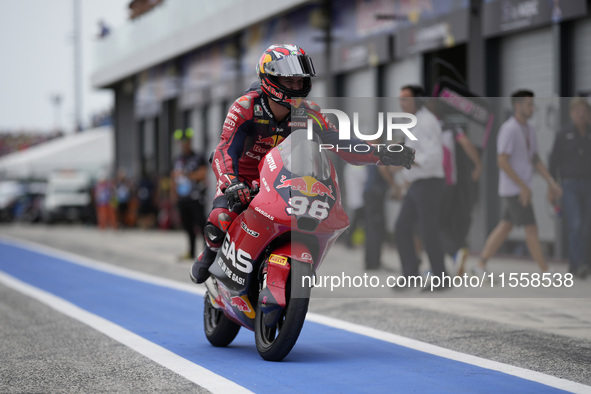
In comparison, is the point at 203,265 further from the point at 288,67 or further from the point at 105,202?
the point at 105,202

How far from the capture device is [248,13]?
25797 millimetres

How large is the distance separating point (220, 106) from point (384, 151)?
24.4 m

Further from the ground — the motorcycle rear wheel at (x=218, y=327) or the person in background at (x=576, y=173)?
the person in background at (x=576, y=173)

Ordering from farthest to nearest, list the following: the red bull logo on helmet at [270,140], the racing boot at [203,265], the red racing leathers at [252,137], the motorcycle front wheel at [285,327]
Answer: the racing boot at [203,265], the red bull logo on helmet at [270,140], the red racing leathers at [252,137], the motorcycle front wheel at [285,327]

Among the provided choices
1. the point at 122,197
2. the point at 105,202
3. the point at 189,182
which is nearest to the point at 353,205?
the point at 189,182

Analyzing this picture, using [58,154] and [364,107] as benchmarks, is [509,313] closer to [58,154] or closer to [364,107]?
[364,107]

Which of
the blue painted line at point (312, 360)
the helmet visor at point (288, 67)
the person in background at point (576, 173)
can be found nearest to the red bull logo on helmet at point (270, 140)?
the helmet visor at point (288, 67)

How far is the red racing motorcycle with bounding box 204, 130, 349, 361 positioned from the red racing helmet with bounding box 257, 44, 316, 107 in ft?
0.74

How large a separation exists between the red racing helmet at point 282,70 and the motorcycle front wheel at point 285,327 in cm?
98

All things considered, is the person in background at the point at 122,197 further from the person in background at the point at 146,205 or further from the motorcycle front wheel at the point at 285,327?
the motorcycle front wheel at the point at 285,327

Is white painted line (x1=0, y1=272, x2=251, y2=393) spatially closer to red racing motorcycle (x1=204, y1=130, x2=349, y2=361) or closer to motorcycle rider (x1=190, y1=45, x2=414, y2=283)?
red racing motorcycle (x1=204, y1=130, x2=349, y2=361)

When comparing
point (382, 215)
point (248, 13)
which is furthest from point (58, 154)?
point (382, 215)

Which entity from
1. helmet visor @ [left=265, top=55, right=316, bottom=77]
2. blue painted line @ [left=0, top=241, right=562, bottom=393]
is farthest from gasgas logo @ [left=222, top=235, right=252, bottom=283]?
helmet visor @ [left=265, top=55, right=316, bottom=77]

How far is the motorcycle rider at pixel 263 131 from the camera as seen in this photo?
18.6 feet
